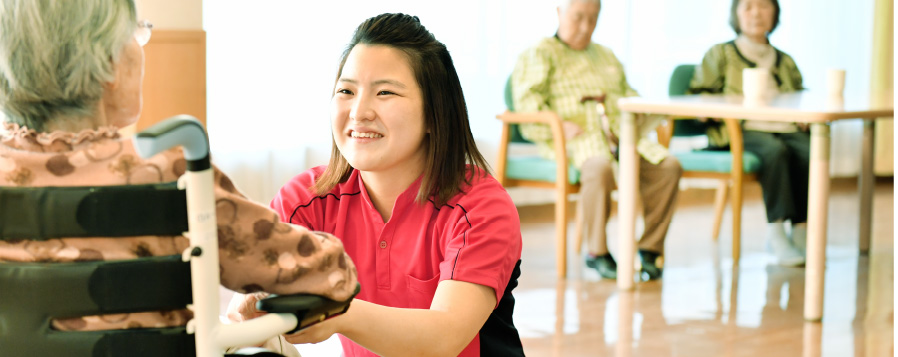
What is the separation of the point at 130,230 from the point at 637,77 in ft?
15.3

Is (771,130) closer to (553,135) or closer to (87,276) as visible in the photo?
(553,135)

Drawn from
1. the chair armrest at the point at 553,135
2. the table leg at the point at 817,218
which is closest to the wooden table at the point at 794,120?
the table leg at the point at 817,218

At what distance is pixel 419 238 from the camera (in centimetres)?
141

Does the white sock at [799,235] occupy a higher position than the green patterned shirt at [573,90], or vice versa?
the green patterned shirt at [573,90]

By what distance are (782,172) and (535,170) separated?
0.96 meters

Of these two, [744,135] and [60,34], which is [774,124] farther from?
[60,34]

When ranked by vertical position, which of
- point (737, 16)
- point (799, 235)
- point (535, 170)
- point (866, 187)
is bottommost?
point (799, 235)

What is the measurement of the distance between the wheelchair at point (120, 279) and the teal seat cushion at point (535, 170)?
279 centimetres

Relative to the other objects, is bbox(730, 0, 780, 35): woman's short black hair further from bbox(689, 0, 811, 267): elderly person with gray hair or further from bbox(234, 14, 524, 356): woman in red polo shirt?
bbox(234, 14, 524, 356): woman in red polo shirt

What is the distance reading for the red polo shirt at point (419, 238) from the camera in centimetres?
133

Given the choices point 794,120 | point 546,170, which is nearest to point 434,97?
point 794,120

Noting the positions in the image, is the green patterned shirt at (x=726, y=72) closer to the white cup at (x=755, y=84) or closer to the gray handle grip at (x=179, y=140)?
the white cup at (x=755, y=84)

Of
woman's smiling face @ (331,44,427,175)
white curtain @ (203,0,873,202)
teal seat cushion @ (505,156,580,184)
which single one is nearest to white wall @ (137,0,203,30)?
white curtain @ (203,0,873,202)

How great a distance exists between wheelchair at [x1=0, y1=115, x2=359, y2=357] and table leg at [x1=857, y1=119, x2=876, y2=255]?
12.2ft
